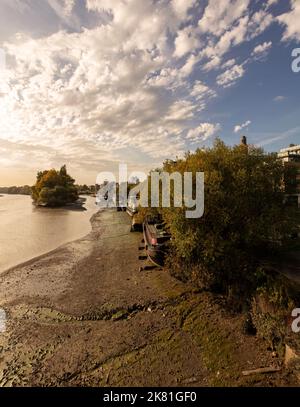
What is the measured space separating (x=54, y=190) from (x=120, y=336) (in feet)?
227

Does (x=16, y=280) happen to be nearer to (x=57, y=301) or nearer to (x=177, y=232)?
(x=57, y=301)

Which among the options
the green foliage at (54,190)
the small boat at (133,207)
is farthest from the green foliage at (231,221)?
the green foliage at (54,190)

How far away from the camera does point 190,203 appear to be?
10.3m

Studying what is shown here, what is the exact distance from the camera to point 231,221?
34.8ft

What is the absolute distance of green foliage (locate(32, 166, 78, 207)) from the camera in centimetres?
7069

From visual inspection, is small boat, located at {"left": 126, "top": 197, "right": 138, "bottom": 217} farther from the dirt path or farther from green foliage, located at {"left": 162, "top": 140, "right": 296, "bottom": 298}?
green foliage, located at {"left": 162, "top": 140, "right": 296, "bottom": 298}

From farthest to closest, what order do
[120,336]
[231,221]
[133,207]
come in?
[133,207] < [231,221] < [120,336]

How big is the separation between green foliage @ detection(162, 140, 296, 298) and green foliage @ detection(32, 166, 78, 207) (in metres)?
65.3

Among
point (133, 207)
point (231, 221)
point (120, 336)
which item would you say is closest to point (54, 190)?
point (133, 207)

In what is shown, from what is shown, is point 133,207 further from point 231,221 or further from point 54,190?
point 54,190

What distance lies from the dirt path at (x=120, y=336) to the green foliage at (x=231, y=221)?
1272 millimetres

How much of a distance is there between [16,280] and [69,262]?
3.73m

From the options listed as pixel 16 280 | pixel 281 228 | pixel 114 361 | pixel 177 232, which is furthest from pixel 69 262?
pixel 281 228

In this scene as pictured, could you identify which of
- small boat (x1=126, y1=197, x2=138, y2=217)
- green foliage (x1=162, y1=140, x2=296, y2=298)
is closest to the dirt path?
green foliage (x1=162, y1=140, x2=296, y2=298)
